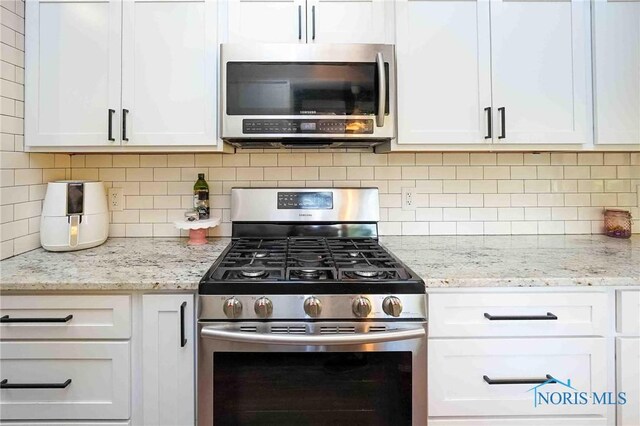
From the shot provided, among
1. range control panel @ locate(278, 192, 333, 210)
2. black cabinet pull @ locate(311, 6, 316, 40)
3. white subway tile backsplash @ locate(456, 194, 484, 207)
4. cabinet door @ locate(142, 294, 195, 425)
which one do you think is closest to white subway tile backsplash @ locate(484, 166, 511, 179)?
white subway tile backsplash @ locate(456, 194, 484, 207)

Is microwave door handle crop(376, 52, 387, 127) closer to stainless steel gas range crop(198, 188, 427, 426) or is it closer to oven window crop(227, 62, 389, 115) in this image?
oven window crop(227, 62, 389, 115)

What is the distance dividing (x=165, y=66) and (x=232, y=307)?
112 centimetres

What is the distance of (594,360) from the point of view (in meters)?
1.26

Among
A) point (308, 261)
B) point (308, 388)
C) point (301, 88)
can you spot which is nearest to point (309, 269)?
point (308, 261)

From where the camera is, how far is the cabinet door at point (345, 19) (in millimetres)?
1676

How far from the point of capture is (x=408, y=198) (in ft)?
6.57

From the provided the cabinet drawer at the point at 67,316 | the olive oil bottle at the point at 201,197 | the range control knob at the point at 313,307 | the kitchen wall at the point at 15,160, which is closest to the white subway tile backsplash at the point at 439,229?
the range control knob at the point at 313,307

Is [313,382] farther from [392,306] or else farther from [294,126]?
[294,126]

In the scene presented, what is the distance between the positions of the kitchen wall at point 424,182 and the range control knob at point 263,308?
880mm

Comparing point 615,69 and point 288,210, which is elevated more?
point 615,69

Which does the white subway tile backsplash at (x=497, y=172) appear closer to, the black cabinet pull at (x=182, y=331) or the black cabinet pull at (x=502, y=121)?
the black cabinet pull at (x=502, y=121)

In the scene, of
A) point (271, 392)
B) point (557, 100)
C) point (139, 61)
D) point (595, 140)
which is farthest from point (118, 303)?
point (595, 140)

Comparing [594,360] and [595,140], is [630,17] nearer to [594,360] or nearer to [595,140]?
[595,140]

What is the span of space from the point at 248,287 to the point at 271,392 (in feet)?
1.14
